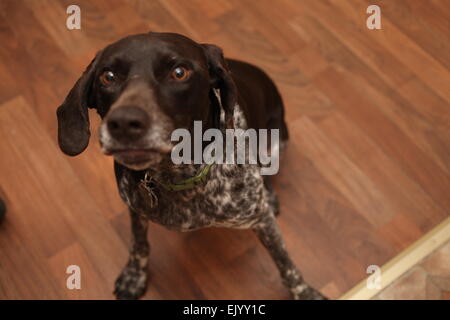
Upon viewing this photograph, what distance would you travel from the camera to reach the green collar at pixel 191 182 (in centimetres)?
200

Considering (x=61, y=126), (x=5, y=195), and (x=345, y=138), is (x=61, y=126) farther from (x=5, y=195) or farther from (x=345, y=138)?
(x=345, y=138)

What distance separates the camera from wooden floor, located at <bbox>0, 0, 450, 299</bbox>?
9.04 ft

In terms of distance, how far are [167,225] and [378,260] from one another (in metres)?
1.20

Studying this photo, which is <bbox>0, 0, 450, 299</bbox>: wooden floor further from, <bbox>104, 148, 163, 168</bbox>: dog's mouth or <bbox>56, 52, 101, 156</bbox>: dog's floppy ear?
<bbox>104, 148, 163, 168</bbox>: dog's mouth

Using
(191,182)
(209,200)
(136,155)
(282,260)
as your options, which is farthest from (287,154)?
(136,155)

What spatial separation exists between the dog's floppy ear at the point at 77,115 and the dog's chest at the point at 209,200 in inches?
11.9

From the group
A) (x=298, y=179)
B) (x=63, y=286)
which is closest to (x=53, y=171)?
(x=63, y=286)

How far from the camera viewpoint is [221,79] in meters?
1.91

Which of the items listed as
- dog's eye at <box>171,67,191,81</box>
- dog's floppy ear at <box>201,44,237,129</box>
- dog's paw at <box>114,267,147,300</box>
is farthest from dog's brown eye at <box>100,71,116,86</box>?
dog's paw at <box>114,267,147,300</box>

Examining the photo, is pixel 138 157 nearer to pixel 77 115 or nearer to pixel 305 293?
pixel 77 115

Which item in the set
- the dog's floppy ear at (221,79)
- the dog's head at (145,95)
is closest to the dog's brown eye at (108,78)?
the dog's head at (145,95)

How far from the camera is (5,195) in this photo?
3.00 m

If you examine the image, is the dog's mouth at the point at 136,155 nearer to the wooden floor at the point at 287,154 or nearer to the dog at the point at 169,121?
the dog at the point at 169,121
